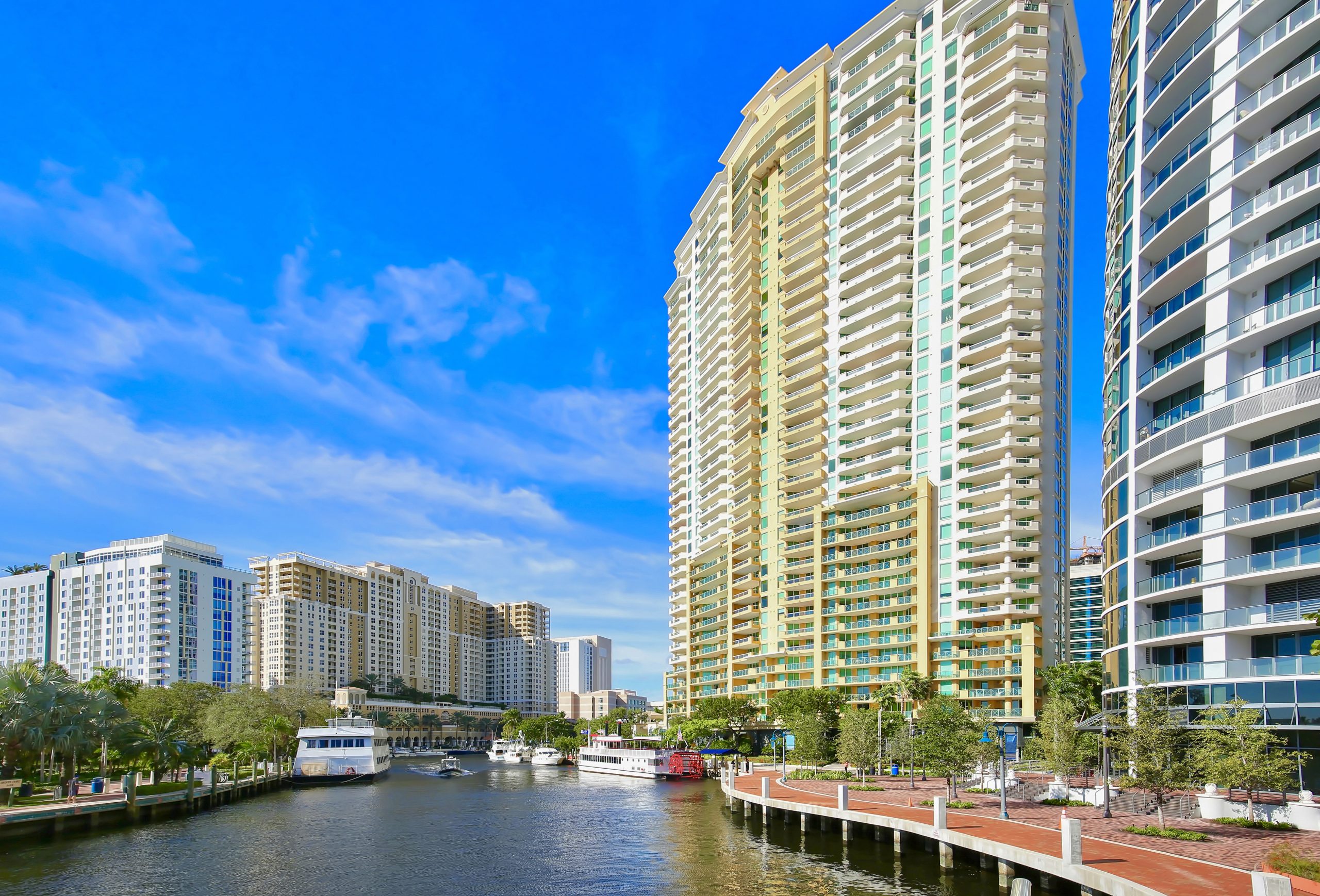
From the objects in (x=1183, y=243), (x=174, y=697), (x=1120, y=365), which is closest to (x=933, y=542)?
(x=1120, y=365)

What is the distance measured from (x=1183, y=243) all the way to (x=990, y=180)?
211ft

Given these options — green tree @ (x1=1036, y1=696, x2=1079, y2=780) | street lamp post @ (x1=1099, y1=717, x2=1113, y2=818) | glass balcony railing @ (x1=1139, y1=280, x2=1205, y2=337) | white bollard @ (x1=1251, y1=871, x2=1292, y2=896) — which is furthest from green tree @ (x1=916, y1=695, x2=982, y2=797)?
glass balcony railing @ (x1=1139, y1=280, x2=1205, y2=337)

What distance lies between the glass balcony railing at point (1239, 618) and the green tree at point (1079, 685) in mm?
28617

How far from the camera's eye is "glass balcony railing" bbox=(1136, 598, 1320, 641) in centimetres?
4822

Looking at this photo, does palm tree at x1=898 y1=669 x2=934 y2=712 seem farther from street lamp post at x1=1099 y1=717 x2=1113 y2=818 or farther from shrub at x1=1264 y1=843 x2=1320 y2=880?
shrub at x1=1264 y1=843 x2=1320 y2=880

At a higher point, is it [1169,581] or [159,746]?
[1169,581]

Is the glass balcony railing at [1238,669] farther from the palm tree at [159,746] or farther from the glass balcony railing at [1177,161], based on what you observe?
the palm tree at [159,746]

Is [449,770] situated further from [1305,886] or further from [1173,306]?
[1305,886]

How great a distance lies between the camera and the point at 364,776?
392 ft

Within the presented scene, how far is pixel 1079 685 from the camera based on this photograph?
3565 inches

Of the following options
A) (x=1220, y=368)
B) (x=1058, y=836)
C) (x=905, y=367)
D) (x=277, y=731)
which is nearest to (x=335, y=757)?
(x=277, y=731)

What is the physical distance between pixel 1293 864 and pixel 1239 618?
89.2ft

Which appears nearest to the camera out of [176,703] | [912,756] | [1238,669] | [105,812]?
[1238,669]

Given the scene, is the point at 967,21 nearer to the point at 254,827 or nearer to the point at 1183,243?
the point at 1183,243
